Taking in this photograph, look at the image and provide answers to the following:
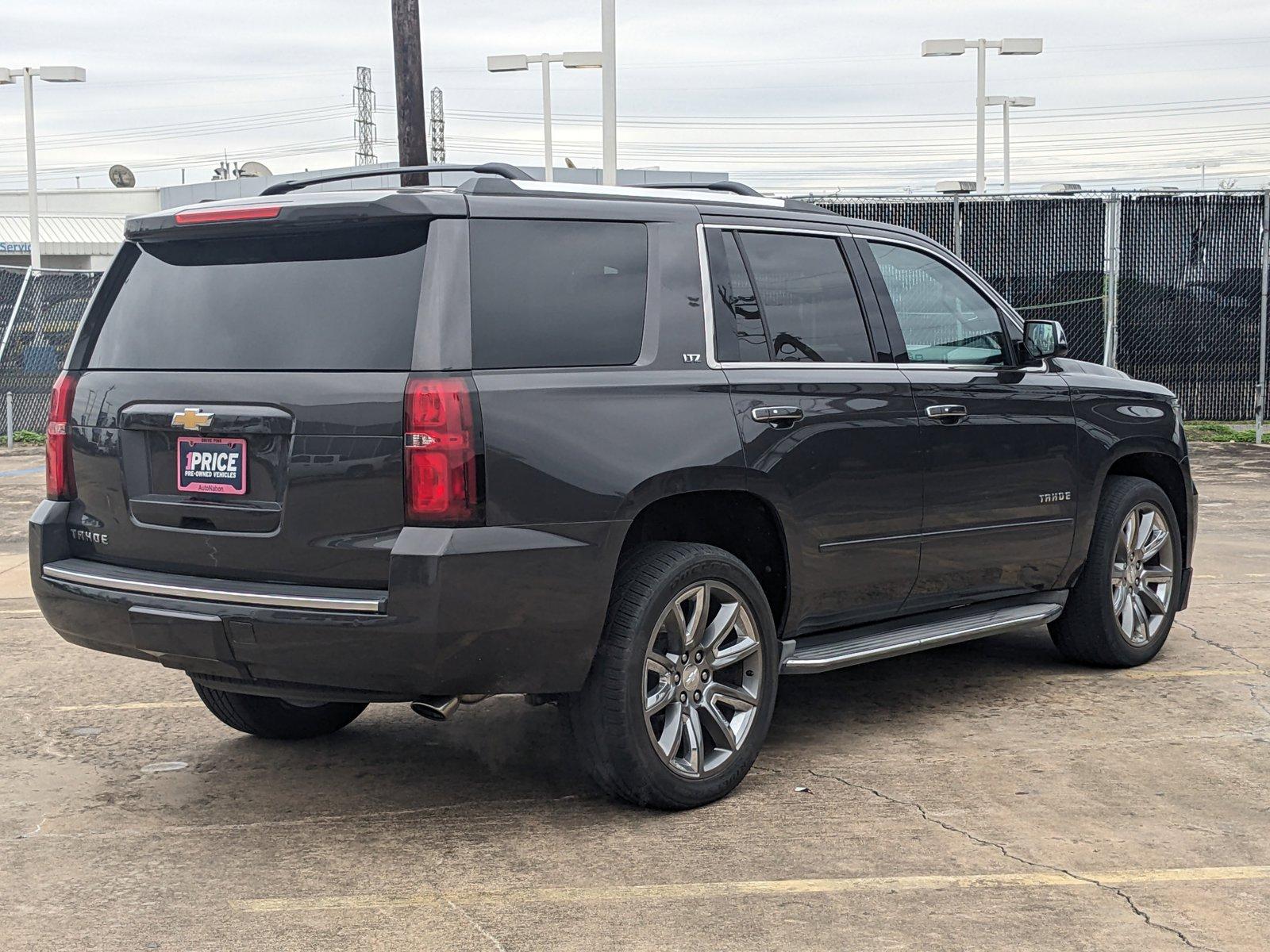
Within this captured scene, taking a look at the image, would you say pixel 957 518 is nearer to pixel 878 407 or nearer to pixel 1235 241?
pixel 878 407

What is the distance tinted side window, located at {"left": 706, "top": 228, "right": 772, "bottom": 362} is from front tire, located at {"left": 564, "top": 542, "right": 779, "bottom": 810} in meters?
0.68

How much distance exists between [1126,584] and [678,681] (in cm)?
285

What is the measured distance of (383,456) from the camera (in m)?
4.27

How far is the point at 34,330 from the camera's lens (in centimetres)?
2005

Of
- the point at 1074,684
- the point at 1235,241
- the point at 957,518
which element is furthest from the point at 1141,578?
the point at 1235,241

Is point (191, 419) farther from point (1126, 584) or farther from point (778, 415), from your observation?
point (1126, 584)

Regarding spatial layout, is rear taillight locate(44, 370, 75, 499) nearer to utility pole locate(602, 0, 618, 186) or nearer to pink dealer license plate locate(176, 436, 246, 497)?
pink dealer license plate locate(176, 436, 246, 497)

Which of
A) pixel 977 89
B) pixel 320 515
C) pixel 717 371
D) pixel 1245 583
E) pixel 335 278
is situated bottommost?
pixel 1245 583

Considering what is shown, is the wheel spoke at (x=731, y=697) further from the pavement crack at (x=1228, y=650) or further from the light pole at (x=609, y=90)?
the light pole at (x=609, y=90)

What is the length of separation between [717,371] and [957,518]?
139 cm

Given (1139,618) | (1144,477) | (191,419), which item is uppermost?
(191,419)

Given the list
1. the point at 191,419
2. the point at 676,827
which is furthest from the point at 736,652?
the point at 191,419

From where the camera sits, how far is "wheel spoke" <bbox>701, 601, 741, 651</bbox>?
16.2 feet

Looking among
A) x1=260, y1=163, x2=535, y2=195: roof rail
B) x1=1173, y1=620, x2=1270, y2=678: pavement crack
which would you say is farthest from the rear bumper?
x1=1173, y1=620, x2=1270, y2=678: pavement crack
